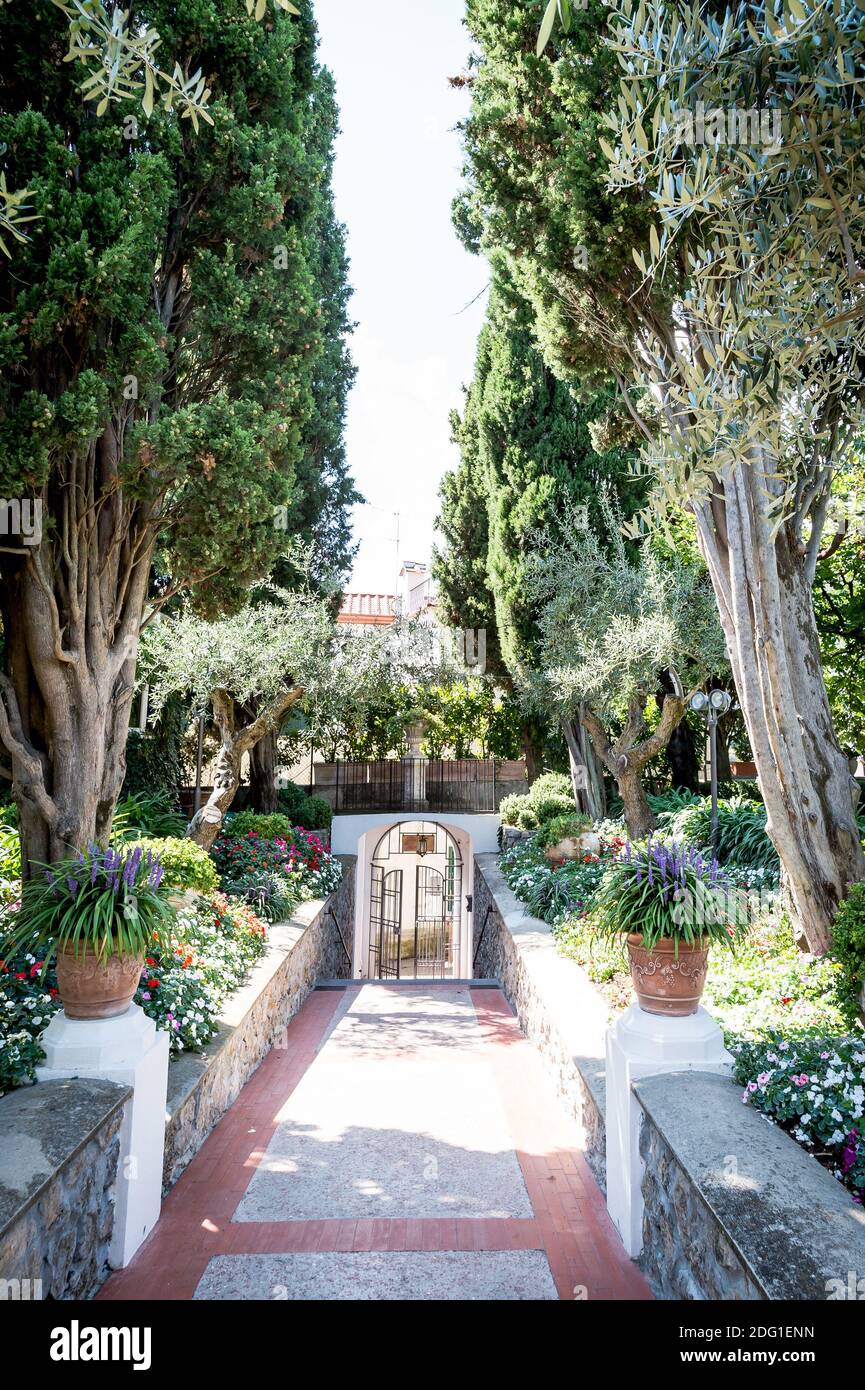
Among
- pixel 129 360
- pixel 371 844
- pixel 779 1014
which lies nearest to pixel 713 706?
pixel 779 1014

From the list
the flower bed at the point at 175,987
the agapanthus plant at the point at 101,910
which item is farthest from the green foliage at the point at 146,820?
the agapanthus plant at the point at 101,910

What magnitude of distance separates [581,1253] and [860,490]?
9.44 metres

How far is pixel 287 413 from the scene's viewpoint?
6367 mm

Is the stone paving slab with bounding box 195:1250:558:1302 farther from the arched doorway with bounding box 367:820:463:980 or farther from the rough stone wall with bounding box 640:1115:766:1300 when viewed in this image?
the arched doorway with bounding box 367:820:463:980

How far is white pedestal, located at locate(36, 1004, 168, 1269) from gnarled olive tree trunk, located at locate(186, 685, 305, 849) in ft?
16.9

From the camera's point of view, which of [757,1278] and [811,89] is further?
[811,89]

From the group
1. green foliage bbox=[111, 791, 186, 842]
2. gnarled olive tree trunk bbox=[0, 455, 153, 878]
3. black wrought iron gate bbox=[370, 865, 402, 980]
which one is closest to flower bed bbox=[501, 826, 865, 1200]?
gnarled olive tree trunk bbox=[0, 455, 153, 878]

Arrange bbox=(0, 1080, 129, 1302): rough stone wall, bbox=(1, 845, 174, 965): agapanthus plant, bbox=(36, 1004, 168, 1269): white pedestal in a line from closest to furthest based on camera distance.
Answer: bbox=(0, 1080, 129, 1302): rough stone wall
bbox=(36, 1004, 168, 1269): white pedestal
bbox=(1, 845, 174, 965): agapanthus plant

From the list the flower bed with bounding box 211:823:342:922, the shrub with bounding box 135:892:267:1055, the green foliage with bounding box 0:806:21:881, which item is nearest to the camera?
the shrub with bounding box 135:892:267:1055

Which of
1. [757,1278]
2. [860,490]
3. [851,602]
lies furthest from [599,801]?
[757,1278]

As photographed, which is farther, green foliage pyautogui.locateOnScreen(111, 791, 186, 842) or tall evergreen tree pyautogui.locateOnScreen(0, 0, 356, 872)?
green foliage pyautogui.locateOnScreen(111, 791, 186, 842)

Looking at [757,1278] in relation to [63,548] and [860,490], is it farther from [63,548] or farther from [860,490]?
[860,490]

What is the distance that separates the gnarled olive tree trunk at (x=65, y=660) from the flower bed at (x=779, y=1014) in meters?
3.69

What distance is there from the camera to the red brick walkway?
320cm
